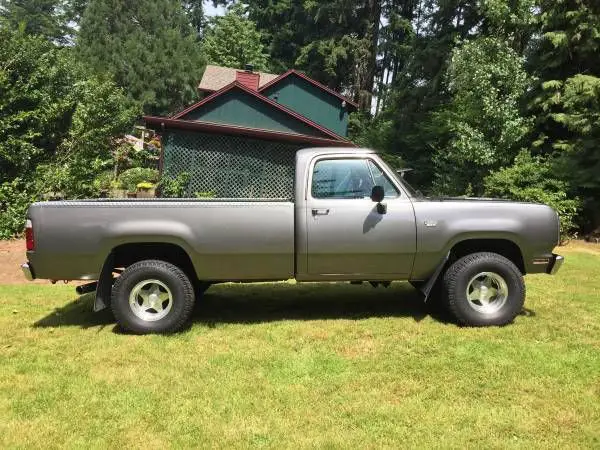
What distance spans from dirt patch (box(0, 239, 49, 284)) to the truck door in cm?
516

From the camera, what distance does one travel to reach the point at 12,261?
10.1 m

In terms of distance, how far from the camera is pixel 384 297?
24.0 feet

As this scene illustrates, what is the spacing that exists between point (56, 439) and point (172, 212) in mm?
2479

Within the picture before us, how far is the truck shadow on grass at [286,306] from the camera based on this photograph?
20.7 feet

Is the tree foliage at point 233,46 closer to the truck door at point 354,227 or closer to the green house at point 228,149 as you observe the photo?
the green house at point 228,149

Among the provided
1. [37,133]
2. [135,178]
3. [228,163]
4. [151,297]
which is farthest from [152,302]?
[135,178]

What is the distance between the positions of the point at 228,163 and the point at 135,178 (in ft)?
12.8

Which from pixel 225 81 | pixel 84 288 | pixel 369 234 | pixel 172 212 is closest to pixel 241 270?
pixel 172 212

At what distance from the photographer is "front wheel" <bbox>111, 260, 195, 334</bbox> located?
18.2 feet

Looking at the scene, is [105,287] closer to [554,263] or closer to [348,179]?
[348,179]

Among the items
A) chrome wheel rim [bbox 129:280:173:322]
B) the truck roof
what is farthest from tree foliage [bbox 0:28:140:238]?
the truck roof

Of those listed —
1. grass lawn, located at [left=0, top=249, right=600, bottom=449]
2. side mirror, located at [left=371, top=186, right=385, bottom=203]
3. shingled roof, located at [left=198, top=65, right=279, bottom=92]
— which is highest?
shingled roof, located at [left=198, top=65, right=279, bottom=92]

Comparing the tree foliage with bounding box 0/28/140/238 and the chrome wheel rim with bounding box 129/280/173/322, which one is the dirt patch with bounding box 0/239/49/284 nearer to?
the tree foliage with bounding box 0/28/140/238

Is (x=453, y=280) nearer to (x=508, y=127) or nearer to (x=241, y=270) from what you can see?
(x=241, y=270)
